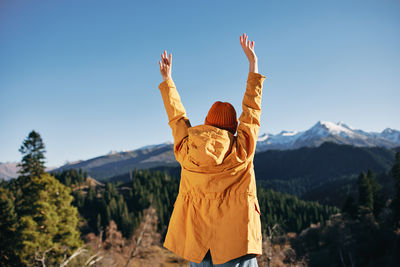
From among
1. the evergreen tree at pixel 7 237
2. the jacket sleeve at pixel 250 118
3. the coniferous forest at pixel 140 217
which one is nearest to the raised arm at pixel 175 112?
the jacket sleeve at pixel 250 118

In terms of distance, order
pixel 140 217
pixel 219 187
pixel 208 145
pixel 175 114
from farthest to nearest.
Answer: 1. pixel 140 217
2. pixel 175 114
3. pixel 219 187
4. pixel 208 145

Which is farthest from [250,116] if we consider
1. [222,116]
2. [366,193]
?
[366,193]

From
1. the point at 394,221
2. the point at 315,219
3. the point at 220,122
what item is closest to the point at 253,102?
the point at 220,122

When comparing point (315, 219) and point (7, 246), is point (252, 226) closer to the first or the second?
point (7, 246)

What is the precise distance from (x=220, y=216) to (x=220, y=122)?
0.94 m

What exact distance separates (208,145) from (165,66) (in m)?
1.27

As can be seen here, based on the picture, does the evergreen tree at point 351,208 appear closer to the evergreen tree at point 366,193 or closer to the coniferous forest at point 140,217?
the coniferous forest at point 140,217

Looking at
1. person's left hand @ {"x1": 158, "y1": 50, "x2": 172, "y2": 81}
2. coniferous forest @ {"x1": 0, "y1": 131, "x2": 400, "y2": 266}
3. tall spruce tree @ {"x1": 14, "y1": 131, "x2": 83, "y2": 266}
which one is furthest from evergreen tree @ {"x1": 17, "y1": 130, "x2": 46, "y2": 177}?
person's left hand @ {"x1": 158, "y1": 50, "x2": 172, "y2": 81}

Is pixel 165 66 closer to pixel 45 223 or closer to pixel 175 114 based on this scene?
pixel 175 114

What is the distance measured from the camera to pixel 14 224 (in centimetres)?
2641

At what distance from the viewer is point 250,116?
268cm

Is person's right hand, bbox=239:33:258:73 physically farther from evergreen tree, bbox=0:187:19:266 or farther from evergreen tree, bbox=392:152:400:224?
evergreen tree, bbox=392:152:400:224

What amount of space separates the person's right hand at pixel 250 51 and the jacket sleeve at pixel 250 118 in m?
0.14

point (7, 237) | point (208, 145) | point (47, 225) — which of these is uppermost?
point (208, 145)
